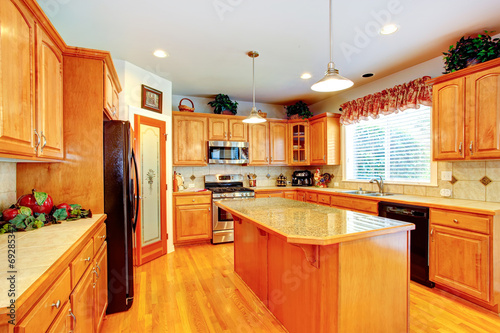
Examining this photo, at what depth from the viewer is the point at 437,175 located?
118 inches

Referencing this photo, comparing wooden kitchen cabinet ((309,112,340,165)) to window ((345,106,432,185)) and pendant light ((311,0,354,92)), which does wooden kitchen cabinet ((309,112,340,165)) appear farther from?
pendant light ((311,0,354,92))

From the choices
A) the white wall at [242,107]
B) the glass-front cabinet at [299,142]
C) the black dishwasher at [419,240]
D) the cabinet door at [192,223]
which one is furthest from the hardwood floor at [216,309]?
the white wall at [242,107]

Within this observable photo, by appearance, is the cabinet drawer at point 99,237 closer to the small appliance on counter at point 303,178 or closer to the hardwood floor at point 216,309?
the hardwood floor at point 216,309

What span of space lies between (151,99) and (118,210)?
1921 mm

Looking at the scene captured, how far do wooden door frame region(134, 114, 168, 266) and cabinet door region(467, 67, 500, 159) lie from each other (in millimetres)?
3641

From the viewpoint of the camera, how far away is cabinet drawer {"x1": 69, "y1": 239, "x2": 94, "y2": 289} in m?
1.25

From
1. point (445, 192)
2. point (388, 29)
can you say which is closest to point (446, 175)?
point (445, 192)

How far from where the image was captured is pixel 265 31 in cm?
244

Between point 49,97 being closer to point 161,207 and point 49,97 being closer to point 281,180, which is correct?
point 161,207

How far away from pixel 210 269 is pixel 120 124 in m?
2.00

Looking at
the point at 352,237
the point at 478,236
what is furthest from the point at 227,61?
the point at 478,236

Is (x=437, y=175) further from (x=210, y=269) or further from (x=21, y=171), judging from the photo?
(x=21, y=171)

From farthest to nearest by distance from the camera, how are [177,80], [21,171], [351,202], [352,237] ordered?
[177,80], [351,202], [21,171], [352,237]

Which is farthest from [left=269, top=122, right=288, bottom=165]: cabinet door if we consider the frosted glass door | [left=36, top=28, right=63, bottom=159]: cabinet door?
[left=36, top=28, right=63, bottom=159]: cabinet door
